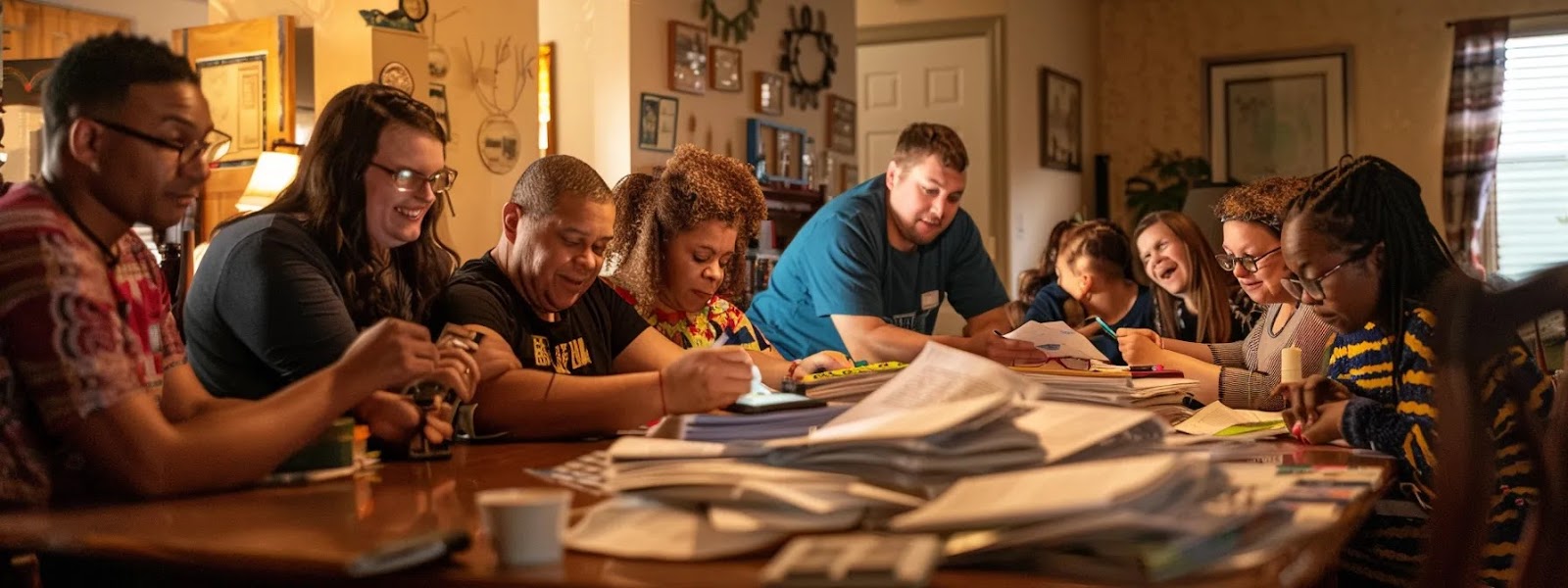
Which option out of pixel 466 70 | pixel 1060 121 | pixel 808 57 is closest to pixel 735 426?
pixel 466 70

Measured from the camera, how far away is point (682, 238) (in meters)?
2.66

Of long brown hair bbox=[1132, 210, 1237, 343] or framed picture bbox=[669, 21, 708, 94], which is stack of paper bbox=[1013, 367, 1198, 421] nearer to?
long brown hair bbox=[1132, 210, 1237, 343]

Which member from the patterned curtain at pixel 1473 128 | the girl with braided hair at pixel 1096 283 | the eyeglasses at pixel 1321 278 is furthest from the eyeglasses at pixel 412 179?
the patterned curtain at pixel 1473 128

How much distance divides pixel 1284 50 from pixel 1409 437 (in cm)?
702

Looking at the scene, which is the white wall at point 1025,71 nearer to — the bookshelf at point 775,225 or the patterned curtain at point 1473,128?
the bookshelf at point 775,225

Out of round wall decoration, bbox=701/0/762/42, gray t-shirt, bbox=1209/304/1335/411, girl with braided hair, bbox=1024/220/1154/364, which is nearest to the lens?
gray t-shirt, bbox=1209/304/1335/411

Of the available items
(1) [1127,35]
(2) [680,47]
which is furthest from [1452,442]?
(1) [1127,35]

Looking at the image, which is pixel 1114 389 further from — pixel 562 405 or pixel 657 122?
pixel 657 122

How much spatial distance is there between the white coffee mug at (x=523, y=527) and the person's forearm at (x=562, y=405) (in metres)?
0.85

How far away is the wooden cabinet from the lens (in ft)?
17.6

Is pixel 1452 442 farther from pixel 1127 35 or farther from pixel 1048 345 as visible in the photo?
pixel 1127 35

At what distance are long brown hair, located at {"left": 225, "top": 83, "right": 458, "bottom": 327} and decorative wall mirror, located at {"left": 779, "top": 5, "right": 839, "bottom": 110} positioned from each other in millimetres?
4362

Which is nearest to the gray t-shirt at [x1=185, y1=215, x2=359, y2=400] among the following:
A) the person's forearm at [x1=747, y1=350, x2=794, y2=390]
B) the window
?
the person's forearm at [x1=747, y1=350, x2=794, y2=390]

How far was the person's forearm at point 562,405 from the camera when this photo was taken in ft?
6.13
